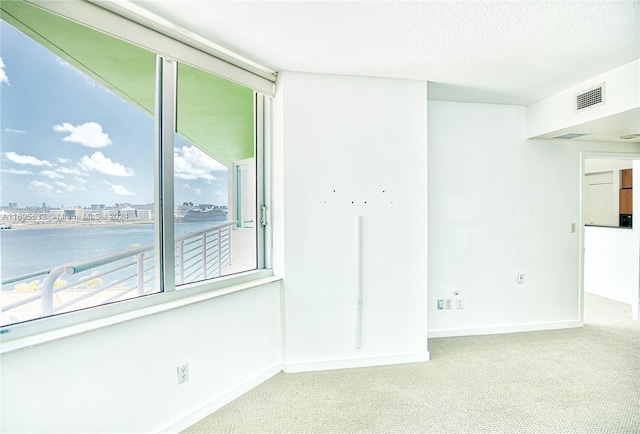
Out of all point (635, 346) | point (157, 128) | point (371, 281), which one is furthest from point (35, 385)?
point (635, 346)

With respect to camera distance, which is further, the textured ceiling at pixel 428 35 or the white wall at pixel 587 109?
the white wall at pixel 587 109

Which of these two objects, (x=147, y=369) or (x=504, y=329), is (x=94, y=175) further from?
(x=504, y=329)

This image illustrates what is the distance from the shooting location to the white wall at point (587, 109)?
2.58 metres

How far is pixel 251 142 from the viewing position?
2922 mm

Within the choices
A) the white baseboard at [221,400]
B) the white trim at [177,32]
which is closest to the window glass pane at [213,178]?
the white trim at [177,32]

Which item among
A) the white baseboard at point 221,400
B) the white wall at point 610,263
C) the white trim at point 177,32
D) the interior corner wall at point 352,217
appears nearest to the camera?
the white trim at point 177,32

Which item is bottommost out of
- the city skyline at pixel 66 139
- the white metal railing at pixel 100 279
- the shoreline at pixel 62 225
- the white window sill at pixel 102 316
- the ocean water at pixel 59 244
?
the white window sill at pixel 102 316

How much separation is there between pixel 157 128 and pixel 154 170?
26 centimetres

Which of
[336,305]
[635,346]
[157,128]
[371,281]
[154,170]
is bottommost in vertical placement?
[635,346]

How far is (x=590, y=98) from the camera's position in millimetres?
2926

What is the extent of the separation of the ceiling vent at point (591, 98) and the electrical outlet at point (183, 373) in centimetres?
379

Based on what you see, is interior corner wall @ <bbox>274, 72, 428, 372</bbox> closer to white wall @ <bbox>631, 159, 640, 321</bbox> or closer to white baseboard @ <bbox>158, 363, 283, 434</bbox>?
white baseboard @ <bbox>158, 363, 283, 434</bbox>

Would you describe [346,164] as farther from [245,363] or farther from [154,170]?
[245,363]

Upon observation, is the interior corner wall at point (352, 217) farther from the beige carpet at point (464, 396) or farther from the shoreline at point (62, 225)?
the shoreline at point (62, 225)
